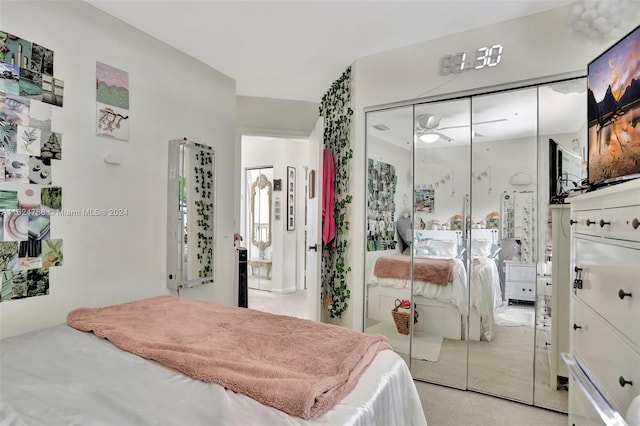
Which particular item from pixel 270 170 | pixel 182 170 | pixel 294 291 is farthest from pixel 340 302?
pixel 270 170

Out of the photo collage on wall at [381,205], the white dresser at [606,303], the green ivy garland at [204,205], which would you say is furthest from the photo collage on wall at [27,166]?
the white dresser at [606,303]

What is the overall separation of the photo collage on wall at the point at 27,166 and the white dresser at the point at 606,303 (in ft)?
8.58

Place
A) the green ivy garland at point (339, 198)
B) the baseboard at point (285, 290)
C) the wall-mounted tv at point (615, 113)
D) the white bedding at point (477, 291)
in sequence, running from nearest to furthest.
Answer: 1. the wall-mounted tv at point (615, 113)
2. the white bedding at point (477, 291)
3. the green ivy garland at point (339, 198)
4. the baseboard at point (285, 290)

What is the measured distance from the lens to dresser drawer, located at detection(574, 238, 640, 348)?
98cm

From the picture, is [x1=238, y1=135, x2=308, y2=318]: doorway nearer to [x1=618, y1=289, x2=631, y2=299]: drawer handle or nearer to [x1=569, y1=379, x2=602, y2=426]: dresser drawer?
[x1=569, y1=379, x2=602, y2=426]: dresser drawer

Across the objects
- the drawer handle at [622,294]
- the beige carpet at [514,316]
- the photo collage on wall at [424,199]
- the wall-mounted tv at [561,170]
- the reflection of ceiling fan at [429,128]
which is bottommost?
the beige carpet at [514,316]

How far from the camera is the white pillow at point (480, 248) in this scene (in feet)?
8.27

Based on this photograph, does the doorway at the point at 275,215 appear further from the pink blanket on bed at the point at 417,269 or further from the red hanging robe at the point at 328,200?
the pink blanket on bed at the point at 417,269

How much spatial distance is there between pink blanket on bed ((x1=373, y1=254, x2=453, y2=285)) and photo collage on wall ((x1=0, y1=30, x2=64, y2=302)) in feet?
7.74

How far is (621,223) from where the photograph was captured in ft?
3.55

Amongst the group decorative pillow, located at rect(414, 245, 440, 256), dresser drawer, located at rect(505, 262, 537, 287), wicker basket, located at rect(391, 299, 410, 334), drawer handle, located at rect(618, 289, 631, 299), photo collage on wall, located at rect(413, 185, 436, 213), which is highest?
photo collage on wall, located at rect(413, 185, 436, 213)

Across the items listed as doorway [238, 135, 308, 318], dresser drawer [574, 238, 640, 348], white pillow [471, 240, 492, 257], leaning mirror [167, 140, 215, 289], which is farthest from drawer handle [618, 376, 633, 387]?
doorway [238, 135, 308, 318]

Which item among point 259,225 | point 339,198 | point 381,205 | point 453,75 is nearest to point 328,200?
point 339,198

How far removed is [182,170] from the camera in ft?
8.96
